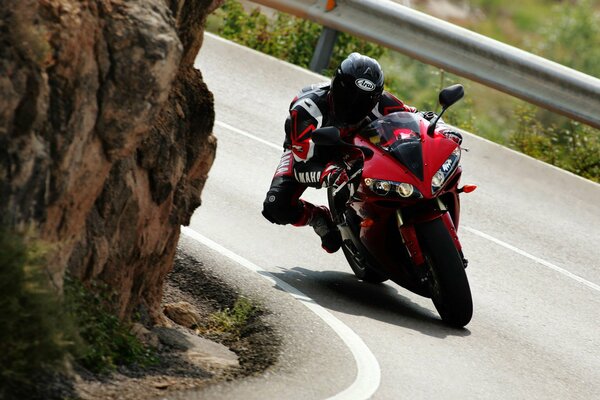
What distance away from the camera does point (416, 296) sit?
35.9 feet

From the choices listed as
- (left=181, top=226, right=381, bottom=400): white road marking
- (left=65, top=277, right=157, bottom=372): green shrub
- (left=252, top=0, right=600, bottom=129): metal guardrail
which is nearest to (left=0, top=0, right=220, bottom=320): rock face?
(left=65, top=277, right=157, bottom=372): green shrub

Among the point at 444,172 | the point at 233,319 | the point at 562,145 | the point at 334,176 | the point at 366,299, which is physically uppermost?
the point at 444,172

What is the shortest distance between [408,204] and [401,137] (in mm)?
627

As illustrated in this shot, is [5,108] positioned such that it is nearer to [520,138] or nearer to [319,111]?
[319,111]

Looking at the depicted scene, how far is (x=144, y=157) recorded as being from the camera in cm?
800

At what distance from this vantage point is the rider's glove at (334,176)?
9883 mm

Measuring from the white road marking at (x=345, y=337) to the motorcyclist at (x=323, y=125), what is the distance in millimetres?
534

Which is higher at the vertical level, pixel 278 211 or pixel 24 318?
pixel 24 318

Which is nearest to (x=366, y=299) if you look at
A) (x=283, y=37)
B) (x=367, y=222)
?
(x=367, y=222)

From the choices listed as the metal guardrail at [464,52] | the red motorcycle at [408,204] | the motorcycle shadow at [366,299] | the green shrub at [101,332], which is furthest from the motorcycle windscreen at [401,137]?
the metal guardrail at [464,52]

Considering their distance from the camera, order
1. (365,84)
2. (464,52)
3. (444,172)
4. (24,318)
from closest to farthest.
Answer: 1. (24,318)
2. (444,172)
3. (365,84)
4. (464,52)

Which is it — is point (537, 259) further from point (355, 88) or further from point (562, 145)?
point (562, 145)

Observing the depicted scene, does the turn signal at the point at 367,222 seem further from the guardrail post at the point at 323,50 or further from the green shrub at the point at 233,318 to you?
the guardrail post at the point at 323,50

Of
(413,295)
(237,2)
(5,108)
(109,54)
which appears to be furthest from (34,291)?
(237,2)
